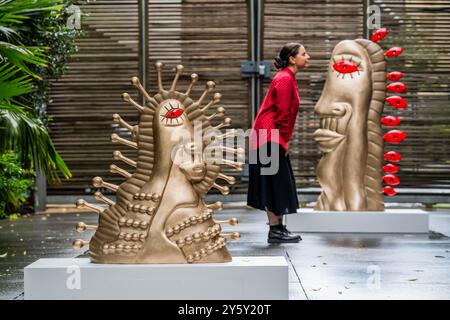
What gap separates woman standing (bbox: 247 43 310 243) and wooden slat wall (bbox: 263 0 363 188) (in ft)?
15.2

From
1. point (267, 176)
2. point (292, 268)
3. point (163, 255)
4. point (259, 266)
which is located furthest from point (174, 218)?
point (267, 176)

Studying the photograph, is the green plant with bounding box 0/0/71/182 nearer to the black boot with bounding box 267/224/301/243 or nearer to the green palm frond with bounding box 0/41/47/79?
the green palm frond with bounding box 0/41/47/79

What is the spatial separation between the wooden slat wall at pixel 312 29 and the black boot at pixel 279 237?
4741 mm

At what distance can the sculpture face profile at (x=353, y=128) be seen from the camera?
7938 millimetres

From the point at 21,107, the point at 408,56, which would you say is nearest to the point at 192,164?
the point at 21,107

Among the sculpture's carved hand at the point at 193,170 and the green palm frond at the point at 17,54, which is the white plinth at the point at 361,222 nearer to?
the green palm frond at the point at 17,54

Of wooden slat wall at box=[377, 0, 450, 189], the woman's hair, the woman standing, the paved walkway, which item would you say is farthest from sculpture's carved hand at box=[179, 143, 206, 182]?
wooden slat wall at box=[377, 0, 450, 189]

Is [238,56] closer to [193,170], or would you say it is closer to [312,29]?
[312,29]

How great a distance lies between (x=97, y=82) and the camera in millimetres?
11789

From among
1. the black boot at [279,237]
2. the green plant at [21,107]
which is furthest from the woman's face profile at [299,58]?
the green plant at [21,107]

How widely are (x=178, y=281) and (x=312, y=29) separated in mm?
8145

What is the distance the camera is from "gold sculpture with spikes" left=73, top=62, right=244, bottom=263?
422 centimetres

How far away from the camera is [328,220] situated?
7.96 meters

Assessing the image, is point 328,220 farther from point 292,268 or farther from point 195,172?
point 195,172
